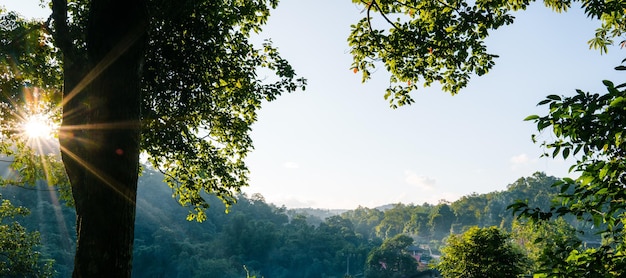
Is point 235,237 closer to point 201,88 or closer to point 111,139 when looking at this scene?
point 201,88

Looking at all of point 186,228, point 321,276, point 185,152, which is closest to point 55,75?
point 185,152

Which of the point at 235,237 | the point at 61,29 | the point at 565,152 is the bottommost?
the point at 235,237

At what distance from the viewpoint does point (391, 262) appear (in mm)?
77562

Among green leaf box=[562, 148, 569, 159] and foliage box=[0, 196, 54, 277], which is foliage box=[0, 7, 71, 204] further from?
green leaf box=[562, 148, 569, 159]

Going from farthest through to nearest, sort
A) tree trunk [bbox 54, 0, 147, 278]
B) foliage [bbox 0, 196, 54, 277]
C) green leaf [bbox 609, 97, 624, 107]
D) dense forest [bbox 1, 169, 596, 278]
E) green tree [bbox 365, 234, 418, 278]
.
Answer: green tree [bbox 365, 234, 418, 278] < dense forest [bbox 1, 169, 596, 278] < foliage [bbox 0, 196, 54, 277] < tree trunk [bbox 54, 0, 147, 278] < green leaf [bbox 609, 97, 624, 107]

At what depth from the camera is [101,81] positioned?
3.92m

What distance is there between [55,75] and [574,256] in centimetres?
1215

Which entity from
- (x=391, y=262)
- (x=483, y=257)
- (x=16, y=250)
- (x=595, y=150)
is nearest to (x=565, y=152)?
(x=595, y=150)

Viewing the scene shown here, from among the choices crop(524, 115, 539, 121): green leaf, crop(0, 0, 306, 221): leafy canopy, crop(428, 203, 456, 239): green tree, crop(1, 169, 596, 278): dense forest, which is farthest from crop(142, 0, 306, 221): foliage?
crop(428, 203, 456, 239): green tree

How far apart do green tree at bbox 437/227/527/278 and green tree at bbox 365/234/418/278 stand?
204 ft

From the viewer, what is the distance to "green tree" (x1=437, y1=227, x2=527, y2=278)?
1666 centimetres

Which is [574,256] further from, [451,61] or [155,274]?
[155,274]

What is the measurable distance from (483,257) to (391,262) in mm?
64341

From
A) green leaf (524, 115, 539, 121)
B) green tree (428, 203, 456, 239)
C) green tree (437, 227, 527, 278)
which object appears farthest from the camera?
green tree (428, 203, 456, 239)
